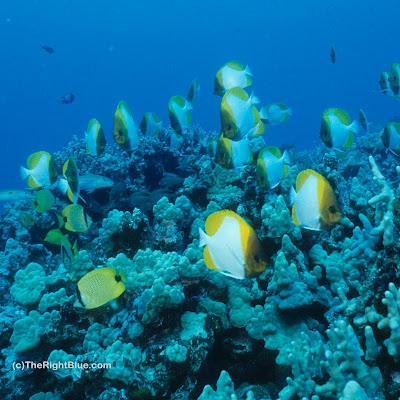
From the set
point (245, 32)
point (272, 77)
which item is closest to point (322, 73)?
point (272, 77)

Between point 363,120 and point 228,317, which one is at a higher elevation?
point 363,120

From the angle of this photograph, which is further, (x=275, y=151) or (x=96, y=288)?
(x=275, y=151)

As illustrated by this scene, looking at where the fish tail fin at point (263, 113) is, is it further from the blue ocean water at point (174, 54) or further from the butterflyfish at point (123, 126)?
the blue ocean water at point (174, 54)

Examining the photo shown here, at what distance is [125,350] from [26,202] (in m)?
6.75

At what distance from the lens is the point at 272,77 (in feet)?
425

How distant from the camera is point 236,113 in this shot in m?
3.39

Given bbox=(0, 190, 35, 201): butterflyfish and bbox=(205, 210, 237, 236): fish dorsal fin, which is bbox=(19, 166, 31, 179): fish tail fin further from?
bbox=(205, 210, 237, 236): fish dorsal fin

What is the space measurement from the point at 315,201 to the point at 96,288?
73.0 inches

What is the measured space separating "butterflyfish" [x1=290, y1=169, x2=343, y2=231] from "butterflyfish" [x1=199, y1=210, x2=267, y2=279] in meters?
0.43

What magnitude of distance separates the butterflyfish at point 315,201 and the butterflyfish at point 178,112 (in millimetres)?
3223

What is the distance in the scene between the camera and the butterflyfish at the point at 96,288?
2.65 metres

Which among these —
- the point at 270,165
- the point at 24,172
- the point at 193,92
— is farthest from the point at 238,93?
the point at 24,172

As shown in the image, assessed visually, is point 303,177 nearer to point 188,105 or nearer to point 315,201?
point 315,201

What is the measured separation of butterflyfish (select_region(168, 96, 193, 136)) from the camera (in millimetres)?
4840
